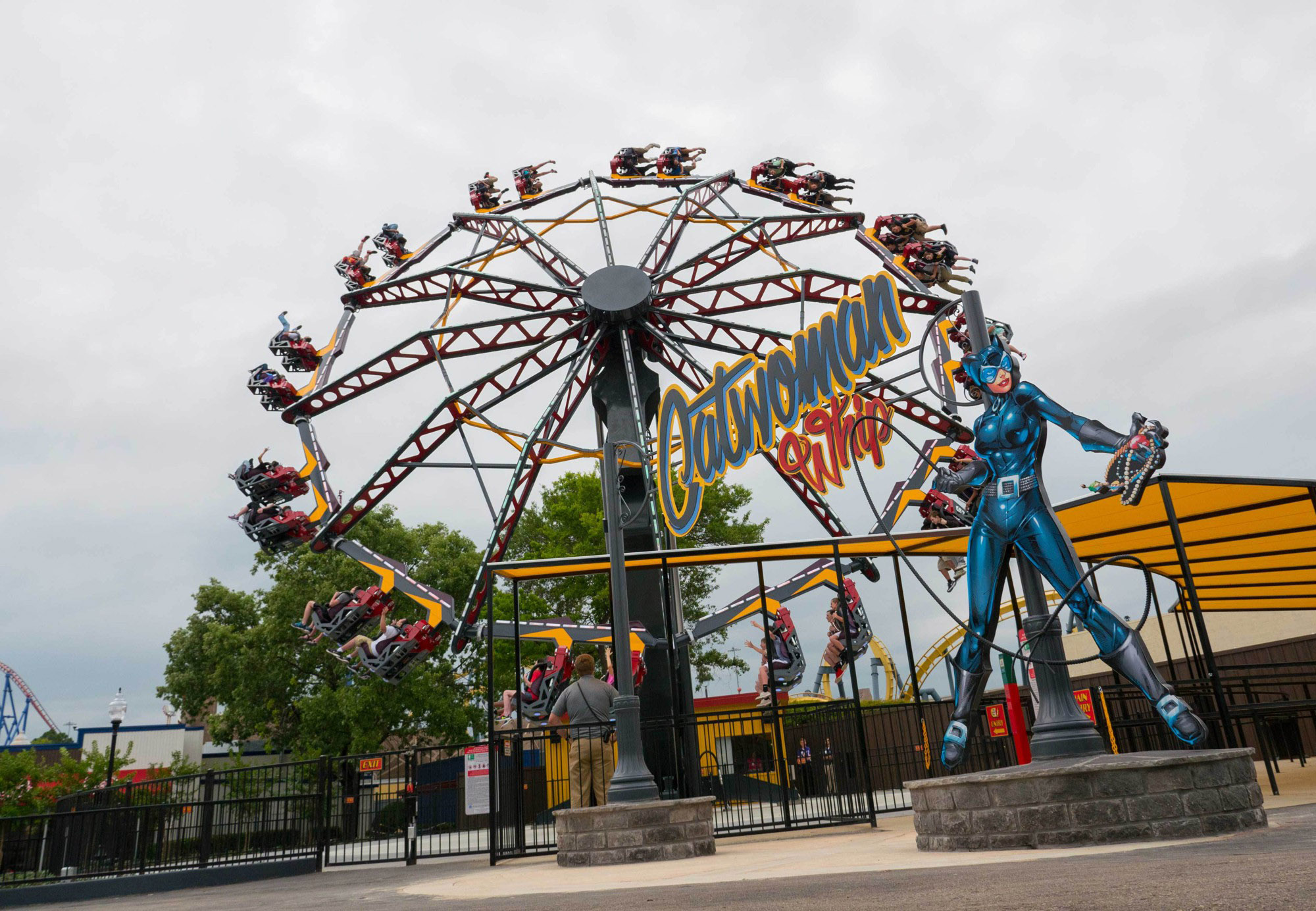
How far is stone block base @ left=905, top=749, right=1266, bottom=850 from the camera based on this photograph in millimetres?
6402

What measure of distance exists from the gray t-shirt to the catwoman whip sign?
Answer: 3100 millimetres

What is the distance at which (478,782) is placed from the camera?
11.7 metres

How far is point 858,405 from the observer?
41.3ft

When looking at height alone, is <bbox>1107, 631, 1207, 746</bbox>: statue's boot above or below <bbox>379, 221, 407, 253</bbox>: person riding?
below

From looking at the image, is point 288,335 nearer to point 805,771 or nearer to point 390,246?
point 390,246

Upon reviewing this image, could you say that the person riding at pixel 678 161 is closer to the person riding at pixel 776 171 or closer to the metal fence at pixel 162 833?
the person riding at pixel 776 171

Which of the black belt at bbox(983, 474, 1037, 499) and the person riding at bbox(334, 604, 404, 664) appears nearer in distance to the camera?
the black belt at bbox(983, 474, 1037, 499)

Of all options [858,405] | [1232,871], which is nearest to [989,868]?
[1232,871]

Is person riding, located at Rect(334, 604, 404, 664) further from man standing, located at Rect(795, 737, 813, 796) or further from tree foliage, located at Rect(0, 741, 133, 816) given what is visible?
tree foliage, located at Rect(0, 741, 133, 816)

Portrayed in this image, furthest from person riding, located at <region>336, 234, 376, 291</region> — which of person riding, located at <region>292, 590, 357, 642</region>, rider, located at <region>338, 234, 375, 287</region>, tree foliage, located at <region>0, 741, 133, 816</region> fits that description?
tree foliage, located at <region>0, 741, 133, 816</region>

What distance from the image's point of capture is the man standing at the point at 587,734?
1139 centimetres

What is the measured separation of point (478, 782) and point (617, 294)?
466 inches

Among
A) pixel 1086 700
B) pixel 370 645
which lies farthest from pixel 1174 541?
pixel 370 645

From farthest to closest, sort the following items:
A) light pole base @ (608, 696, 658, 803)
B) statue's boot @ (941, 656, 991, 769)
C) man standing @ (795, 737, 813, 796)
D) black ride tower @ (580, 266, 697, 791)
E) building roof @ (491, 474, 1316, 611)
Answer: black ride tower @ (580, 266, 697, 791) < man standing @ (795, 737, 813, 796) < building roof @ (491, 474, 1316, 611) < light pole base @ (608, 696, 658, 803) < statue's boot @ (941, 656, 991, 769)
